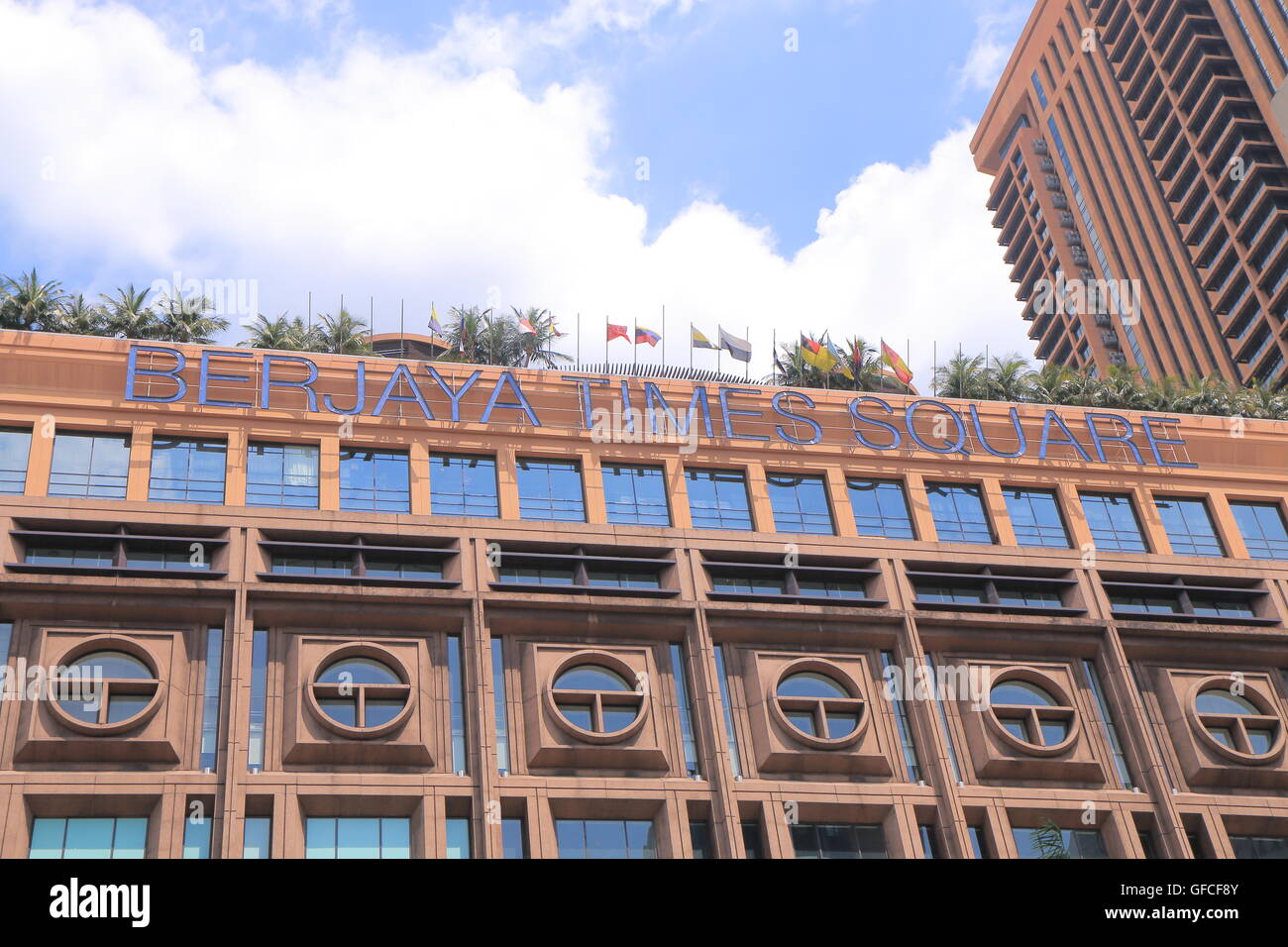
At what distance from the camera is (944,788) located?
143 feet

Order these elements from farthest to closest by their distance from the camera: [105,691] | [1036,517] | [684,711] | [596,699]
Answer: [1036,517] → [684,711] → [596,699] → [105,691]

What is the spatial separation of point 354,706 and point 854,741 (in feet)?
49.8

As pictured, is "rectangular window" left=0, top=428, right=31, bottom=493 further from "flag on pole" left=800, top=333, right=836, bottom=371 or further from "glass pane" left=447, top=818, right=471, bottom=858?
"flag on pole" left=800, top=333, right=836, bottom=371

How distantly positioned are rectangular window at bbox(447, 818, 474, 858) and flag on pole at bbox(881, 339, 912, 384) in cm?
2738

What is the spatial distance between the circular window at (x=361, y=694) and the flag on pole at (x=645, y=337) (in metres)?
19.5

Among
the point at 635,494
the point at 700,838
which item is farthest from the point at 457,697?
the point at 635,494

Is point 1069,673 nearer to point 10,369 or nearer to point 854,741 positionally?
point 854,741

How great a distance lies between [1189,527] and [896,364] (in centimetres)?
1305

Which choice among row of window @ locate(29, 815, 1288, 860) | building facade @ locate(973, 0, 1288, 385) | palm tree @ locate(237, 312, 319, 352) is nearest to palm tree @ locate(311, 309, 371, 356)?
palm tree @ locate(237, 312, 319, 352)

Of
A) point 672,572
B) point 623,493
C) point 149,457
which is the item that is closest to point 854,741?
point 672,572

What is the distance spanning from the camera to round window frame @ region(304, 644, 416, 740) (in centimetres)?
4100

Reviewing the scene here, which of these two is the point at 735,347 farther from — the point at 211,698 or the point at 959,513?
the point at 211,698

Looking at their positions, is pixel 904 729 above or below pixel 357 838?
above

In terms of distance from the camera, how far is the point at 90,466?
4597 centimetres
